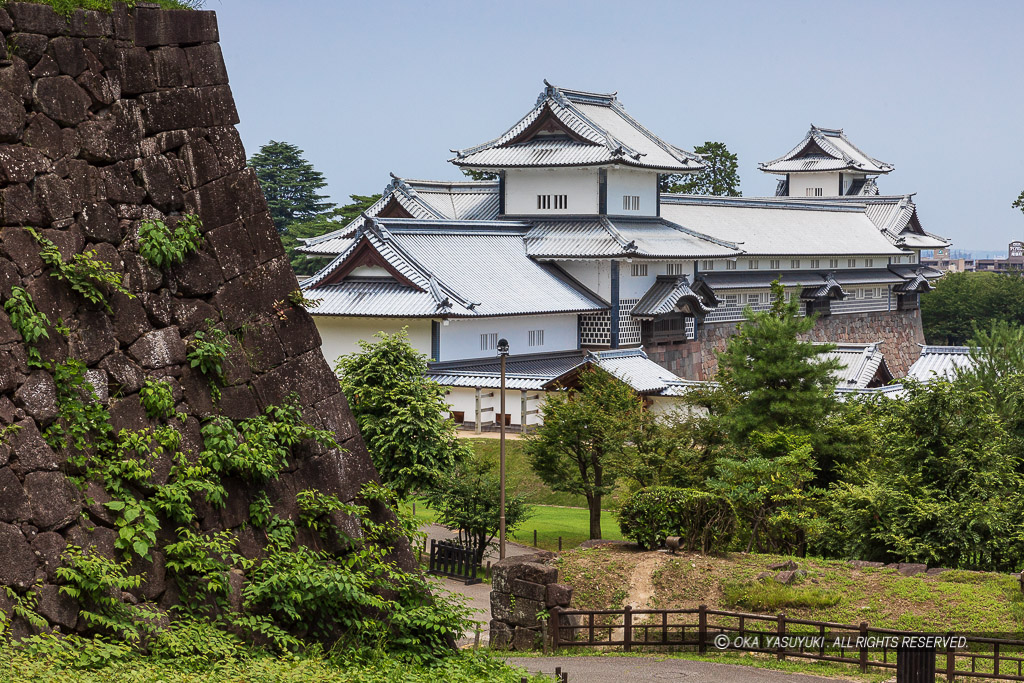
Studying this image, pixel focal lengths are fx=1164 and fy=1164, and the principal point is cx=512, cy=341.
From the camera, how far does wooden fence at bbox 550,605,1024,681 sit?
14492 mm

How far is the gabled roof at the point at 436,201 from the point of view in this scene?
5019 cm

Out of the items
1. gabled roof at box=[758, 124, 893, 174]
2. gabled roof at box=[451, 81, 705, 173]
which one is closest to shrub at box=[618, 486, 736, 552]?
gabled roof at box=[451, 81, 705, 173]

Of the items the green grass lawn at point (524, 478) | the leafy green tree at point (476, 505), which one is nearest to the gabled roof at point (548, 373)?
the green grass lawn at point (524, 478)

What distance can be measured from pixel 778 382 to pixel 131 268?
18568mm

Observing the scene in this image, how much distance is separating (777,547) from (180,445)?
1517 cm

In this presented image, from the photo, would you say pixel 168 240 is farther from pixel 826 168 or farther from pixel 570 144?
pixel 826 168

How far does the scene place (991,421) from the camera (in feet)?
69.0

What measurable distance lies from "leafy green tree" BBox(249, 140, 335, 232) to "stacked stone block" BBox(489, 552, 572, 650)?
62.1 m

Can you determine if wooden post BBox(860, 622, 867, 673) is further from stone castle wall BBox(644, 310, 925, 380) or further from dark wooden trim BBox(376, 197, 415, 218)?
dark wooden trim BBox(376, 197, 415, 218)

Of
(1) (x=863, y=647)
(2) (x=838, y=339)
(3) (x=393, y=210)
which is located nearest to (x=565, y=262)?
(3) (x=393, y=210)

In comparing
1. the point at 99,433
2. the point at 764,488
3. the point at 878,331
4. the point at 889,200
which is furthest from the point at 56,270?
the point at 889,200

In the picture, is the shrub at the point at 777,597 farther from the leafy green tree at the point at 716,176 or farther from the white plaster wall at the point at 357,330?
the leafy green tree at the point at 716,176

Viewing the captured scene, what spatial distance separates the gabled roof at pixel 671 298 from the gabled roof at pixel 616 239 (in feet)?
3.91

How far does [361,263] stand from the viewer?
39.3 meters
